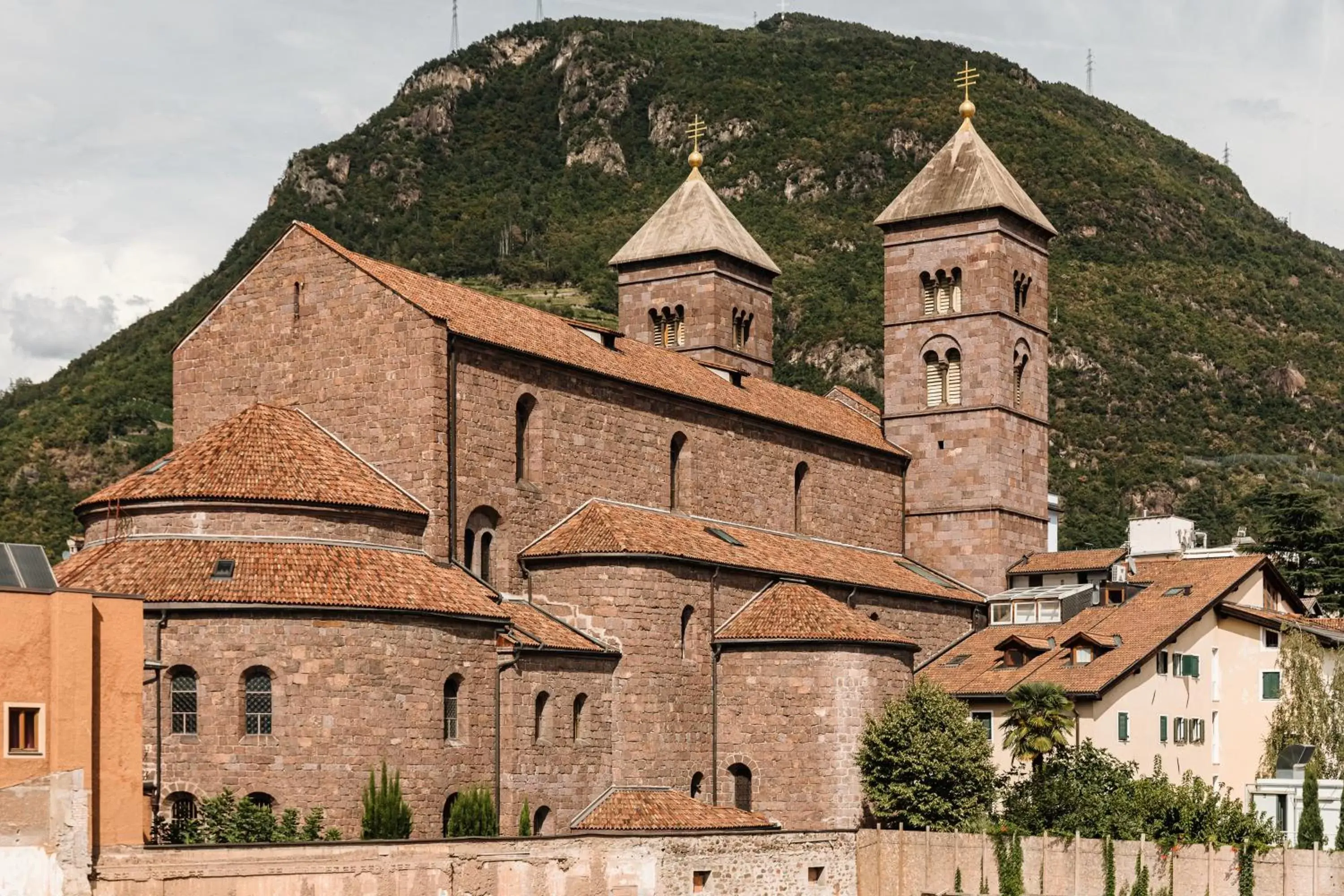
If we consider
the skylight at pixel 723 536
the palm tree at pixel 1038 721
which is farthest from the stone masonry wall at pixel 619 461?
the palm tree at pixel 1038 721

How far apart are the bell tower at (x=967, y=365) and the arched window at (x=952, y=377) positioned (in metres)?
0.03

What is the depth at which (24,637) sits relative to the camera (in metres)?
33.3

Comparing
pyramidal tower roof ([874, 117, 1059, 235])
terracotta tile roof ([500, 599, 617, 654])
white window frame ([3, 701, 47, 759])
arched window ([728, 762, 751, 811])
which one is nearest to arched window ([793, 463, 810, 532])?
pyramidal tower roof ([874, 117, 1059, 235])

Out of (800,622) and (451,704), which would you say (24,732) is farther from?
(800,622)

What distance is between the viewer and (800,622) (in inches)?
2095

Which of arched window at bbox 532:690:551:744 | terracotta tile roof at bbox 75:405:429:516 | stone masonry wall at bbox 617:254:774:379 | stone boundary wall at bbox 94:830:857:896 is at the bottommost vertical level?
stone boundary wall at bbox 94:830:857:896

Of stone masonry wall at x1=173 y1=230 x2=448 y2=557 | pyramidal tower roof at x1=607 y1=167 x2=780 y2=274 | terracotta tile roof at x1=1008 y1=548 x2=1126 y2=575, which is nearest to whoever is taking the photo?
stone masonry wall at x1=173 y1=230 x2=448 y2=557

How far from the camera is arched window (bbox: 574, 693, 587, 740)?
49.2 meters

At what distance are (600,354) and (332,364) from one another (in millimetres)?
8801

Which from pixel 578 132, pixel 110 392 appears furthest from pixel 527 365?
pixel 578 132

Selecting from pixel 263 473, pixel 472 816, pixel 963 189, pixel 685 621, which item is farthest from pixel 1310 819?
pixel 263 473

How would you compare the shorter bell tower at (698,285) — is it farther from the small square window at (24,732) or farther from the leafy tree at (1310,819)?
the small square window at (24,732)

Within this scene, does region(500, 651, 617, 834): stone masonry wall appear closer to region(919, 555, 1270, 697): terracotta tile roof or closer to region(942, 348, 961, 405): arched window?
region(919, 555, 1270, 697): terracotta tile roof

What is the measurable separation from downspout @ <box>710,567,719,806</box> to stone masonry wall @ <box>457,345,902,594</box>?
385 centimetres
